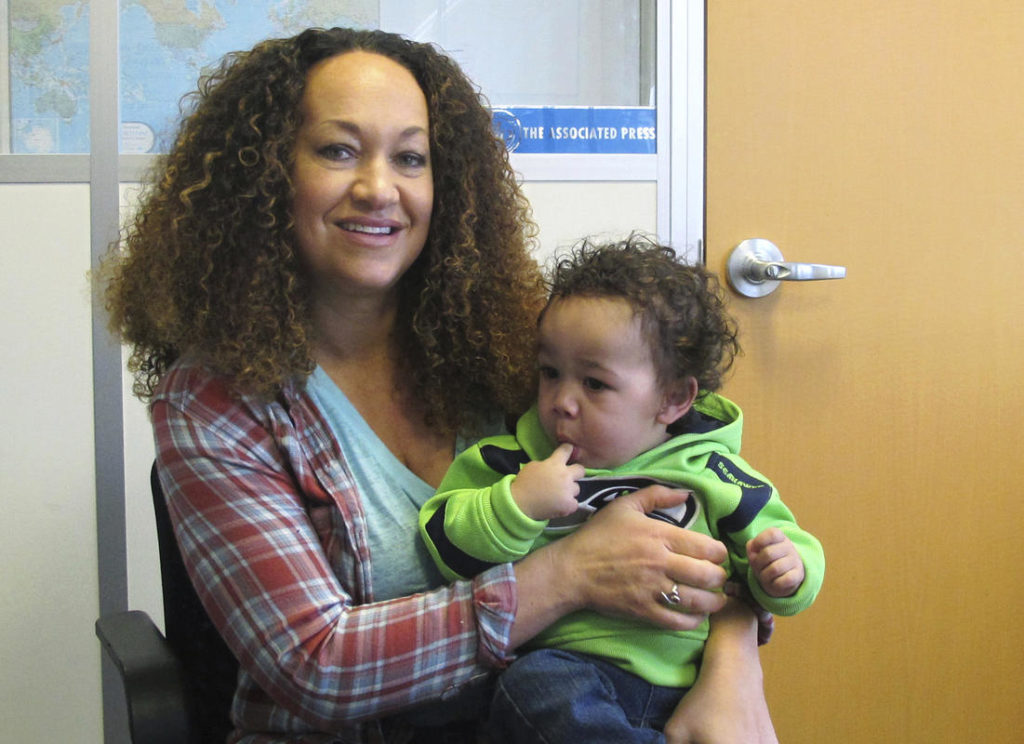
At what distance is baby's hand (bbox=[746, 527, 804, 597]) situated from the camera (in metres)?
1.07

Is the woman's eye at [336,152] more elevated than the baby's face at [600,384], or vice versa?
the woman's eye at [336,152]

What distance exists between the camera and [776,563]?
1.07 meters

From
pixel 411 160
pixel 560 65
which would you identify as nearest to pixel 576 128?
pixel 560 65

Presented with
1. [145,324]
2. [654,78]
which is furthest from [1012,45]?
[145,324]

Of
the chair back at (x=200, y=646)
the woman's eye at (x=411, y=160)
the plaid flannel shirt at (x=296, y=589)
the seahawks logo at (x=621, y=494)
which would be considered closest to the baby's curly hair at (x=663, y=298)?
the seahawks logo at (x=621, y=494)

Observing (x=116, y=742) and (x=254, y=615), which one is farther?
(x=116, y=742)

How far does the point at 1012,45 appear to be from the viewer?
6.57ft

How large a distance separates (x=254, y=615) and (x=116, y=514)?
91 centimetres

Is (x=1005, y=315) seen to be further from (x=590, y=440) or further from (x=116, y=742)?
(x=116, y=742)

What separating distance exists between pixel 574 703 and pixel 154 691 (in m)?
0.48

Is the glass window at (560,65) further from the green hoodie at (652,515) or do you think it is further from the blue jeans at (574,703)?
the blue jeans at (574,703)

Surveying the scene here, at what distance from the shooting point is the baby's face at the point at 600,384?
1140 millimetres

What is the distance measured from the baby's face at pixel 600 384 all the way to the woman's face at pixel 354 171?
0.25m

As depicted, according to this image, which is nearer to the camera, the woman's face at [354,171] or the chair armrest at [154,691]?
the chair armrest at [154,691]
